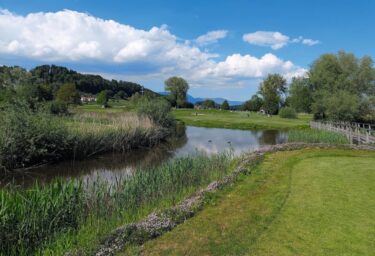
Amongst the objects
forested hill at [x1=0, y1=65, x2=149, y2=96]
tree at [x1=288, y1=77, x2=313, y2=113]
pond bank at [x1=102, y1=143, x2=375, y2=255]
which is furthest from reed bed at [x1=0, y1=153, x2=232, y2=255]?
forested hill at [x1=0, y1=65, x2=149, y2=96]

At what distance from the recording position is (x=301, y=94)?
51719 millimetres

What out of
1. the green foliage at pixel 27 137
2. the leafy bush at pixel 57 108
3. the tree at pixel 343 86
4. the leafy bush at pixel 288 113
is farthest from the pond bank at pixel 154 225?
the leafy bush at pixel 288 113

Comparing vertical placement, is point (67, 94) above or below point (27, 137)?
above

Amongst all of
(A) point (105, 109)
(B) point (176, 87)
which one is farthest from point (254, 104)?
(A) point (105, 109)

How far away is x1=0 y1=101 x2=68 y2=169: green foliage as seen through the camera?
15610mm

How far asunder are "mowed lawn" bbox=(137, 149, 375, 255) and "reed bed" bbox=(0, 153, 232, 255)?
1.38 metres

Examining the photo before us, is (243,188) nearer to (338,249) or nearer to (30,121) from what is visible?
(338,249)

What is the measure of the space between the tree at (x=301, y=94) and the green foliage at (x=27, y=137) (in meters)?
41.3

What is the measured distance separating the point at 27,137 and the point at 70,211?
1100 centimetres

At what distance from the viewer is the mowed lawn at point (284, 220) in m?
5.45

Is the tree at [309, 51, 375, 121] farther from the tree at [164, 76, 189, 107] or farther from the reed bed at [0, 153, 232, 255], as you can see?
the tree at [164, 76, 189, 107]

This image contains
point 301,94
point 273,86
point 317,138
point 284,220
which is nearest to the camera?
point 284,220

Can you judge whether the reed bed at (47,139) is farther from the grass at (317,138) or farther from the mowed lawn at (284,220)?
the grass at (317,138)

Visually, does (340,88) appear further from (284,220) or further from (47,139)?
(284,220)
